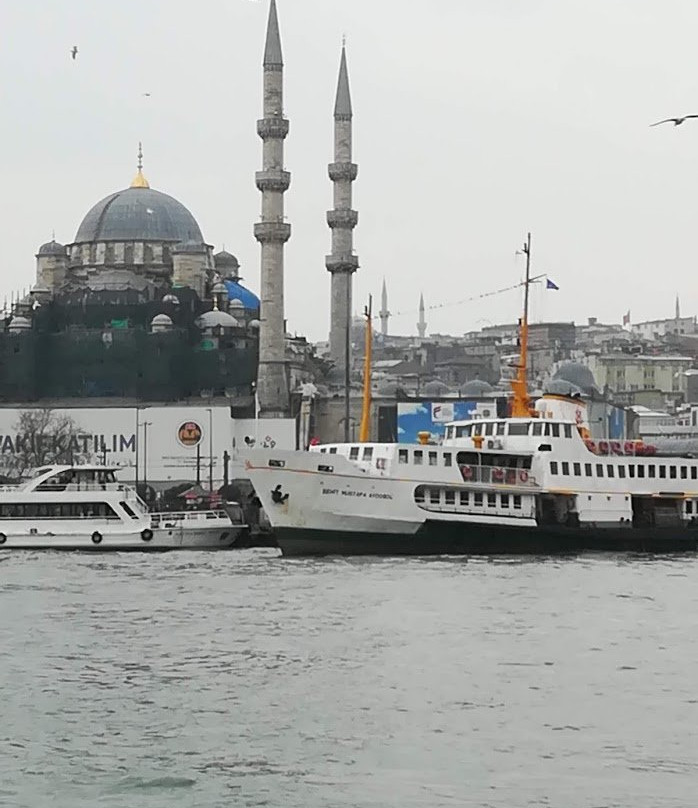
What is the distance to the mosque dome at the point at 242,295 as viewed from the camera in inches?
3688

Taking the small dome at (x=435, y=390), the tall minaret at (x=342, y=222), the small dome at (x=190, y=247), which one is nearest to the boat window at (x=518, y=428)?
the tall minaret at (x=342, y=222)

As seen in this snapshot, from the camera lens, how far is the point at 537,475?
4381 centimetres

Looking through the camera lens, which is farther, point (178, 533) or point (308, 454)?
point (178, 533)

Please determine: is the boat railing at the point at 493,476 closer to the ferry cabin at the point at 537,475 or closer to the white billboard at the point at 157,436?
the ferry cabin at the point at 537,475

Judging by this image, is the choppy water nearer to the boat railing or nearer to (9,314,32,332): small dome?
the boat railing

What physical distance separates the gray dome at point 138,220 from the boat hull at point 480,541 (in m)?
52.2

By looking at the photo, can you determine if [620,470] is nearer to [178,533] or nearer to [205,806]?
[178,533]

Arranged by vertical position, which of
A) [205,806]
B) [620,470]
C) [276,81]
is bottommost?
[205,806]

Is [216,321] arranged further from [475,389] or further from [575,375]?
[575,375]

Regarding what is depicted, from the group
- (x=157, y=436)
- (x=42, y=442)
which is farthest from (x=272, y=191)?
(x=42, y=442)

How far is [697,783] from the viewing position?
717 inches

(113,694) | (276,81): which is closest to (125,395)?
(276,81)

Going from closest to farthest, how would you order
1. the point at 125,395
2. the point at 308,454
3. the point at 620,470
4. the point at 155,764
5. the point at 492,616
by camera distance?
the point at 155,764 → the point at 492,616 → the point at 308,454 → the point at 620,470 → the point at 125,395

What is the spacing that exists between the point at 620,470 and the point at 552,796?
27431mm
